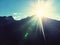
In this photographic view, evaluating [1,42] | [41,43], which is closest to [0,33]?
[1,42]

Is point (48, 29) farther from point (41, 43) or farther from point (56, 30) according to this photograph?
point (41, 43)

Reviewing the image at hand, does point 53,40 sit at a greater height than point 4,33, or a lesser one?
lesser

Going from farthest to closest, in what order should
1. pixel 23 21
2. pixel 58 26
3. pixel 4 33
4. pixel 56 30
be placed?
pixel 23 21 → pixel 58 26 → pixel 56 30 → pixel 4 33

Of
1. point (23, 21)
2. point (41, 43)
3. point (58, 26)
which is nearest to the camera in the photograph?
point (41, 43)

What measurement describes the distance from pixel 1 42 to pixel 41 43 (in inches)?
477

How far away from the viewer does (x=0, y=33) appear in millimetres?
53562

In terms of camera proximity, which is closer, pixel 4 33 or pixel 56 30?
pixel 4 33

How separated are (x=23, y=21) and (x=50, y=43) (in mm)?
23624

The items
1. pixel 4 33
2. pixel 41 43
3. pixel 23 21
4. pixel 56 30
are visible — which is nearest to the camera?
pixel 41 43

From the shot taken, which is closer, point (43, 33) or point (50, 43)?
point (50, 43)

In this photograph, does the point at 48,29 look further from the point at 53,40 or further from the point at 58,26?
the point at 53,40

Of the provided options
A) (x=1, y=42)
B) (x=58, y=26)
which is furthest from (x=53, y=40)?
(x=1, y=42)

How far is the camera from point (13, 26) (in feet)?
198

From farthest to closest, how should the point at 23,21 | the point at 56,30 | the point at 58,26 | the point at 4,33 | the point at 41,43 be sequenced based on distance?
the point at 23,21 → the point at 58,26 → the point at 56,30 → the point at 4,33 → the point at 41,43
